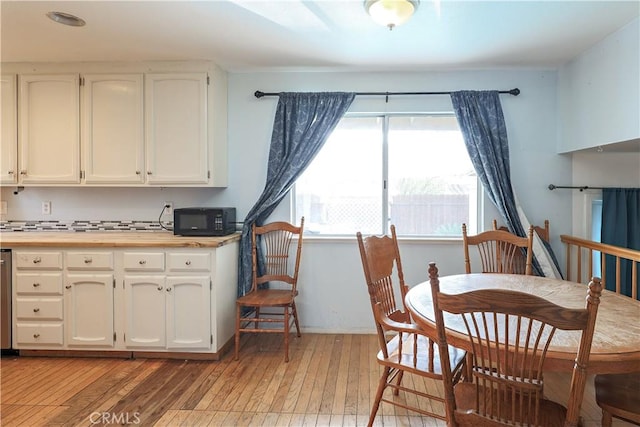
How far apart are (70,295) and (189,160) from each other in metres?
1.33

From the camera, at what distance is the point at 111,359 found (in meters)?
2.82

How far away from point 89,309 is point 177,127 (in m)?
1.54

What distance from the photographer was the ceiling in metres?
2.21

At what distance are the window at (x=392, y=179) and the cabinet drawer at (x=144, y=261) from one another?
1236mm

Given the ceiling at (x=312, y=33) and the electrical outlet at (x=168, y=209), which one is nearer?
the ceiling at (x=312, y=33)

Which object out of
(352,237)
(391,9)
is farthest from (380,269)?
(391,9)

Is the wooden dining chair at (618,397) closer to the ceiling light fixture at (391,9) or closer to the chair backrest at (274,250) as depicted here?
the ceiling light fixture at (391,9)

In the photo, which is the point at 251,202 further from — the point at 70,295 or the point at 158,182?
the point at 70,295

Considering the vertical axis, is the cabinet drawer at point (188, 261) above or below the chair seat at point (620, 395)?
above

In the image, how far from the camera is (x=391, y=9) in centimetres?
202

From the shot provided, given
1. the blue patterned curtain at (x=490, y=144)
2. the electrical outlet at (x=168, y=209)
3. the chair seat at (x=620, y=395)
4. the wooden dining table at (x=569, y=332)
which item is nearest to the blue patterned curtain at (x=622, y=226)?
the blue patterned curtain at (x=490, y=144)

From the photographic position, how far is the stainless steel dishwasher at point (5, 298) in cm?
278

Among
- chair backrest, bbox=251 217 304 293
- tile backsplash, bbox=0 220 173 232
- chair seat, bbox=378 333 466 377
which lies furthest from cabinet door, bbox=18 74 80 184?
chair seat, bbox=378 333 466 377

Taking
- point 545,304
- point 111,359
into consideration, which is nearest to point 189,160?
point 111,359
